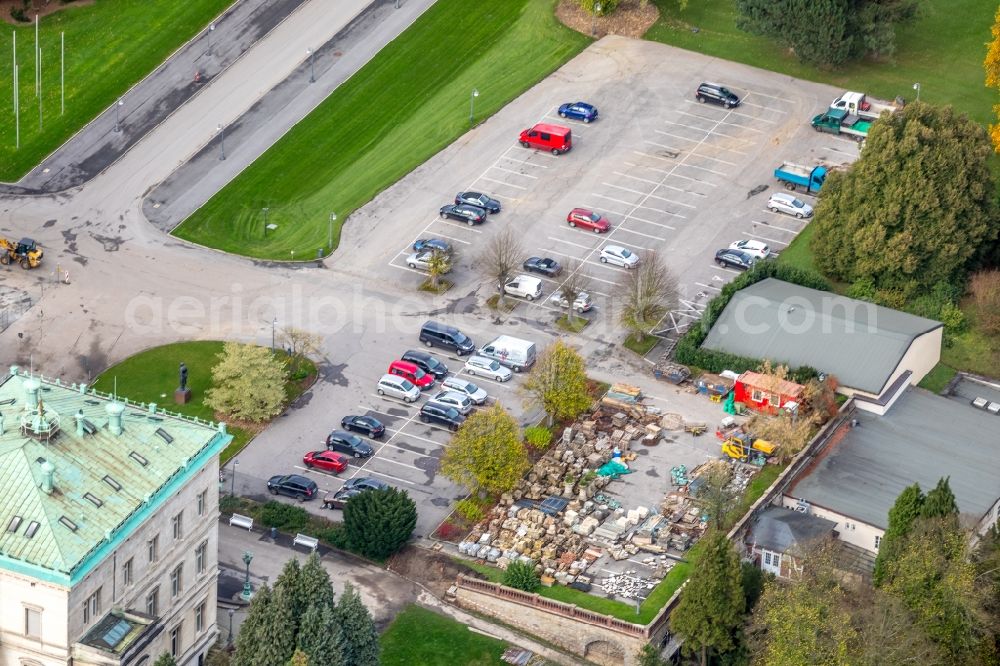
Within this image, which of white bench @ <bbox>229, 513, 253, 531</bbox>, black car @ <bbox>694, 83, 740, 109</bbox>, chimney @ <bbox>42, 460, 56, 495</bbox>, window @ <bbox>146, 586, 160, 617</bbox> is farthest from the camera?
black car @ <bbox>694, 83, 740, 109</bbox>

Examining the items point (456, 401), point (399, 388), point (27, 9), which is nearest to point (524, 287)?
point (456, 401)

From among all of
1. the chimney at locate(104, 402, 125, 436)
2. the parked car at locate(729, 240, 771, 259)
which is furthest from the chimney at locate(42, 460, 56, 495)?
the parked car at locate(729, 240, 771, 259)

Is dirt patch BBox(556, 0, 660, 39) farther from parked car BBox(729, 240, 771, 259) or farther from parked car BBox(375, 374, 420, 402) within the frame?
parked car BBox(375, 374, 420, 402)

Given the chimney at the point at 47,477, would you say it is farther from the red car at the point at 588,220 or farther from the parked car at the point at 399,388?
the red car at the point at 588,220

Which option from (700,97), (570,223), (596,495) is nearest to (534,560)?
(596,495)

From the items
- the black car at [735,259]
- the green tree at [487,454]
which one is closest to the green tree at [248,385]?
the green tree at [487,454]

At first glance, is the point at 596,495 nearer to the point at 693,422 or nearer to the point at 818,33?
the point at 693,422
